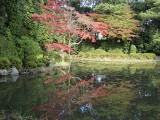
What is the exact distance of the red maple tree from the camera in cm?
2305

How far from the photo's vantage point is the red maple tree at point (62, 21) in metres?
23.0

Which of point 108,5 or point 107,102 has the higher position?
point 108,5

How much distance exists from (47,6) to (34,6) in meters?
1.86

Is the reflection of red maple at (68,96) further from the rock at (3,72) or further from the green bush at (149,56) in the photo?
the green bush at (149,56)

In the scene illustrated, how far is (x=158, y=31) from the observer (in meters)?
33.1

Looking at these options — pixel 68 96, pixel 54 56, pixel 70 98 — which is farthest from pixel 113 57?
pixel 70 98

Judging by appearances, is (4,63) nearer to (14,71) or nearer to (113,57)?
(14,71)

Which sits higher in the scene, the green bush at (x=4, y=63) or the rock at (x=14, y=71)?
the green bush at (x=4, y=63)

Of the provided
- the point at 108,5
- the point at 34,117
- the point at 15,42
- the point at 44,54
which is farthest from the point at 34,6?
the point at 34,117

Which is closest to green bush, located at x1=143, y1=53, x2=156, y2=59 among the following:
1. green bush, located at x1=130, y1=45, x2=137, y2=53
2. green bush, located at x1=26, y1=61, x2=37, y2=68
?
green bush, located at x1=130, y1=45, x2=137, y2=53

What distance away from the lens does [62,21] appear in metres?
25.3

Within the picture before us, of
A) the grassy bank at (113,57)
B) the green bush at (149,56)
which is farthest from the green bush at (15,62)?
the green bush at (149,56)

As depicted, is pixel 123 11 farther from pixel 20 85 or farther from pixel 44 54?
pixel 20 85

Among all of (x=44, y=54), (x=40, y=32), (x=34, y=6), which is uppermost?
(x=34, y=6)
